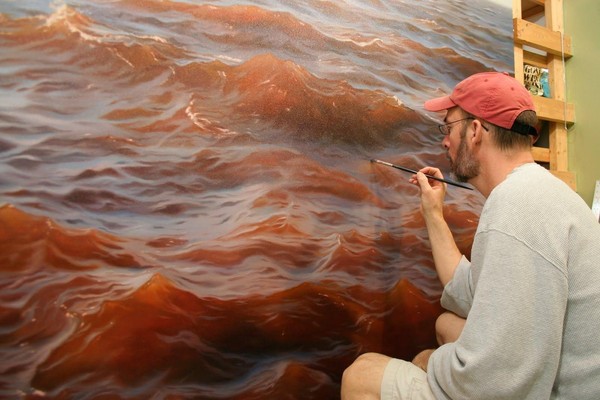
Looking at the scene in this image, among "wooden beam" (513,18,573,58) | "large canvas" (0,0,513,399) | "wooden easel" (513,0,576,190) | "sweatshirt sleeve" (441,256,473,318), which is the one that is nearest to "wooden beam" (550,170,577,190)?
"wooden easel" (513,0,576,190)

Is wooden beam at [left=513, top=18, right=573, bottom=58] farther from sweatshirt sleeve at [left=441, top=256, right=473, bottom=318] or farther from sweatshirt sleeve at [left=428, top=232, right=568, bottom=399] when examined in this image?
sweatshirt sleeve at [left=428, top=232, right=568, bottom=399]

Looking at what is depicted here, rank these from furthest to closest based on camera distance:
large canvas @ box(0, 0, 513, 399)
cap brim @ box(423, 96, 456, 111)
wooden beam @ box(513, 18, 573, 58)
Answer: wooden beam @ box(513, 18, 573, 58), cap brim @ box(423, 96, 456, 111), large canvas @ box(0, 0, 513, 399)

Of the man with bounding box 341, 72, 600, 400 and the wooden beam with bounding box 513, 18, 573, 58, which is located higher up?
the wooden beam with bounding box 513, 18, 573, 58

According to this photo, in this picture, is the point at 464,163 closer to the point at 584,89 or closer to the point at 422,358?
the point at 422,358

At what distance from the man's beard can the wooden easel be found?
0.96m

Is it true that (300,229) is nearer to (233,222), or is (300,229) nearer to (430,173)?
(233,222)

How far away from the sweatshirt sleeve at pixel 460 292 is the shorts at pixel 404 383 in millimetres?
316

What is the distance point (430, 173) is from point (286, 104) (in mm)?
503

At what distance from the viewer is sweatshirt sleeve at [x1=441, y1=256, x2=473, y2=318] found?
1201 millimetres

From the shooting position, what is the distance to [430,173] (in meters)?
1.41

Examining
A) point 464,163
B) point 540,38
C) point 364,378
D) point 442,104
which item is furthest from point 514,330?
point 540,38

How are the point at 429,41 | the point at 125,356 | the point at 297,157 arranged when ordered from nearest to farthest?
the point at 125,356 < the point at 297,157 < the point at 429,41

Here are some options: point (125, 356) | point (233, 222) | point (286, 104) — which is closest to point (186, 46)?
point (286, 104)

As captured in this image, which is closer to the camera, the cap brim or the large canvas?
the large canvas
